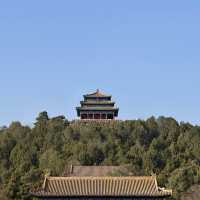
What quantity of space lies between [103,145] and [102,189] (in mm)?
42001

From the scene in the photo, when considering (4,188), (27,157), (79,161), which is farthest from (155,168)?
(4,188)

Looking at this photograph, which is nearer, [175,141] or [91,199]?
[91,199]

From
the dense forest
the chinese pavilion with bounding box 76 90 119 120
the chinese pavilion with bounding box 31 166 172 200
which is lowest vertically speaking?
the chinese pavilion with bounding box 31 166 172 200

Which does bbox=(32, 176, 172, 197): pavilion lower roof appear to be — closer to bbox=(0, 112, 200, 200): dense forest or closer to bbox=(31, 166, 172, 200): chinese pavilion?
bbox=(31, 166, 172, 200): chinese pavilion

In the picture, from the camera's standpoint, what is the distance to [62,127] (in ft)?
311

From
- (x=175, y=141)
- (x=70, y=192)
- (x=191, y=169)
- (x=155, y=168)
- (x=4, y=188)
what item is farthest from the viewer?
(x=175, y=141)

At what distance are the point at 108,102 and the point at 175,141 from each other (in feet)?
58.8

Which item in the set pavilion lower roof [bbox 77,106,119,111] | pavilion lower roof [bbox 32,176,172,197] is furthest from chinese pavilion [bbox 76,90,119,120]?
pavilion lower roof [bbox 32,176,172,197]

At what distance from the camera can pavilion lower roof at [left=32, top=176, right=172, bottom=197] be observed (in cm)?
4325

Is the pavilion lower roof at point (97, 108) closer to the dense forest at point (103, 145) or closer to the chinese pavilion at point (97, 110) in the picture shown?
the chinese pavilion at point (97, 110)

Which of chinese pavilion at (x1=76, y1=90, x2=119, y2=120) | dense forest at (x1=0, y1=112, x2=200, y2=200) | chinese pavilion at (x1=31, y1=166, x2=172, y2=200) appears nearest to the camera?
chinese pavilion at (x1=31, y1=166, x2=172, y2=200)

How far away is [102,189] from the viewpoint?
4375 centimetres

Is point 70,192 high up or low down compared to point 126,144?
down

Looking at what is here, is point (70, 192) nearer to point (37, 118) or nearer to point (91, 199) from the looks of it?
point (91, 199)
